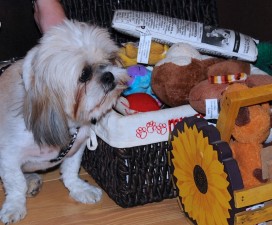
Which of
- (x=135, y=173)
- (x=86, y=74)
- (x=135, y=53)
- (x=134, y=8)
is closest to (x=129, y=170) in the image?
(x=135, y=173)

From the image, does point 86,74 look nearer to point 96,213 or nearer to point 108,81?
point 108,81

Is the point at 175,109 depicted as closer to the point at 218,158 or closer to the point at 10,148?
the point at 218,158

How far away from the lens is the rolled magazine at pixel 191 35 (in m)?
1.66

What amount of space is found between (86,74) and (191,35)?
17.7 inches

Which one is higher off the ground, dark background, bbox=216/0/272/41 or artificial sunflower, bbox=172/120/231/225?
dark background, bbox=216/0/272/41

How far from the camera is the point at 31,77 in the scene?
4.65 feet

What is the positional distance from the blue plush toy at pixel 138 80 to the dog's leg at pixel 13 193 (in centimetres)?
43

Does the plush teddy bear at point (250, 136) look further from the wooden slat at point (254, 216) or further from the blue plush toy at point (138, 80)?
the blue plush toy at point (138, 80)

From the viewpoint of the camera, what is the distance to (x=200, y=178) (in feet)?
4.49

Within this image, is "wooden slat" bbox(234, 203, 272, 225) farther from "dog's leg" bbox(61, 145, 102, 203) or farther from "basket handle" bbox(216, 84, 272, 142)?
"dog's leg" bbox(61, 145, 102, 203)

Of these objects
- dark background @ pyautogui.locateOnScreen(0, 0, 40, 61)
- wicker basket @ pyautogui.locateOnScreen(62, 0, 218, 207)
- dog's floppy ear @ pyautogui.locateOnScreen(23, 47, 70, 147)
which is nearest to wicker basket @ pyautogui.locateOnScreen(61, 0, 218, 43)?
wicker basket @ pyautogui.locateOnScreen(62, 0, 218, 207)

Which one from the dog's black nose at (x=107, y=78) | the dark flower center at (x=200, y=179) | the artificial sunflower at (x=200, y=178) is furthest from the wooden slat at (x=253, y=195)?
the dog's black nose at (x=107, y=78)

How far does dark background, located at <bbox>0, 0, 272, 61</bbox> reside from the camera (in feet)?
6.57

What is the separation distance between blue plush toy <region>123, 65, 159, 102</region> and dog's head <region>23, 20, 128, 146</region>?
169 millimetres
